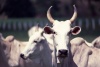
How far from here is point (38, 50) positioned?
45.8 ft

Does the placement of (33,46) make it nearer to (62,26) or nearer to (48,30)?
(48,30)

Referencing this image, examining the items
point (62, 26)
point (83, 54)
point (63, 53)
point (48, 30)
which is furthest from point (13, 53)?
point (63, 53)

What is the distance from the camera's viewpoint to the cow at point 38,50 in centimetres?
1388

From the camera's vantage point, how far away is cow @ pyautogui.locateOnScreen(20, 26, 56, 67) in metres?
13.9

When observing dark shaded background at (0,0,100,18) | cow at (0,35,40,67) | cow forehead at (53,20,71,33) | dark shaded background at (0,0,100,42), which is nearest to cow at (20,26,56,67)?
cow forehead at (53,20,71,33)

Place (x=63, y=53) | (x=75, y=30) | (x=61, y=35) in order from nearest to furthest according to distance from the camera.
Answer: (x=63, y=53) → (x=61, y=35) → (x=75, y=30)

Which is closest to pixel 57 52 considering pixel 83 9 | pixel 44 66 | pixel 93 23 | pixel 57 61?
pixel 57 61

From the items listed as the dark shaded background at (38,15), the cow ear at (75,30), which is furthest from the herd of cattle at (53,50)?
the dark shaded background at (38,15)

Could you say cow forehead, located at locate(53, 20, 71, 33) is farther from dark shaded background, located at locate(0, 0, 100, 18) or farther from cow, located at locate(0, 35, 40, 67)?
dark shaded background, located at locate(0, 0, 100, 18)

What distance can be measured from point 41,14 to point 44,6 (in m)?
0.93

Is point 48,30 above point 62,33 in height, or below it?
above

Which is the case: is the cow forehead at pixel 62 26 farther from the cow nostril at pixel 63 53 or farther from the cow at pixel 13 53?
the cow at pixel 13 53

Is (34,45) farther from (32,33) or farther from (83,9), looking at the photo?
(83,9)

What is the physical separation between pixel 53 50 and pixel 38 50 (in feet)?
1.16
